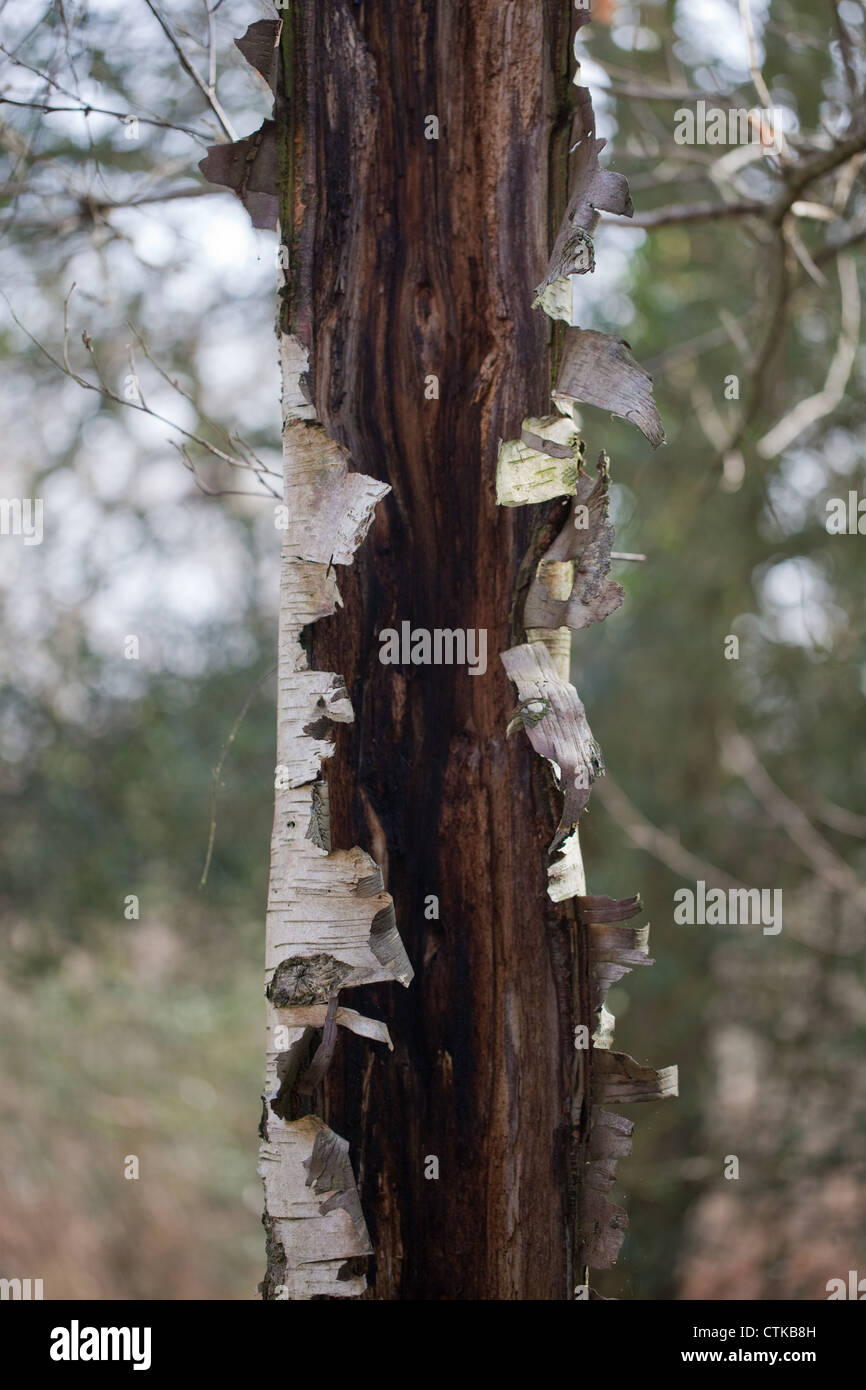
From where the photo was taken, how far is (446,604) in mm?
1461

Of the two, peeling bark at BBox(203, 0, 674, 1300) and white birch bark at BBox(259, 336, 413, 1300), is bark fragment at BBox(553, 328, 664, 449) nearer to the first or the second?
peeling bark at BBox(203, 0, 674, 1300)

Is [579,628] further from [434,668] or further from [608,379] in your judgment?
[608,379]

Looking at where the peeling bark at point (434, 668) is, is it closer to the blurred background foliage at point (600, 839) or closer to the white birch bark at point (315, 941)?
the white birch bark at point (315, 941)

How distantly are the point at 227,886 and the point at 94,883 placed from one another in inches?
27.5

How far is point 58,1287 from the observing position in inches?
213

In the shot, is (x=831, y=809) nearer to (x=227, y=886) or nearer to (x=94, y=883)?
(x=227, y=886)

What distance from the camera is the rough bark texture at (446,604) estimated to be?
1.42 m

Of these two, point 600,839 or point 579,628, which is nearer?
point 579,628

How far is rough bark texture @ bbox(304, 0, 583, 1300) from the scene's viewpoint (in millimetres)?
1415

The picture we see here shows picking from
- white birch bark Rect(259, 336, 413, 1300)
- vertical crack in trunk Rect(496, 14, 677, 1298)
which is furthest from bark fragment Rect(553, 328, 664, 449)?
white birch bark Rect(259, 336, 413, 1300)

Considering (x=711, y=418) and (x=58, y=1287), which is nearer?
(x=711, y=418)

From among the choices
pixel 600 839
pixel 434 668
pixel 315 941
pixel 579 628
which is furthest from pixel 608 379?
pixel 600 839

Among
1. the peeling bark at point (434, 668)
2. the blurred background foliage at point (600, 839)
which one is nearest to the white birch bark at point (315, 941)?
the peeling bark at point (434, 668)
